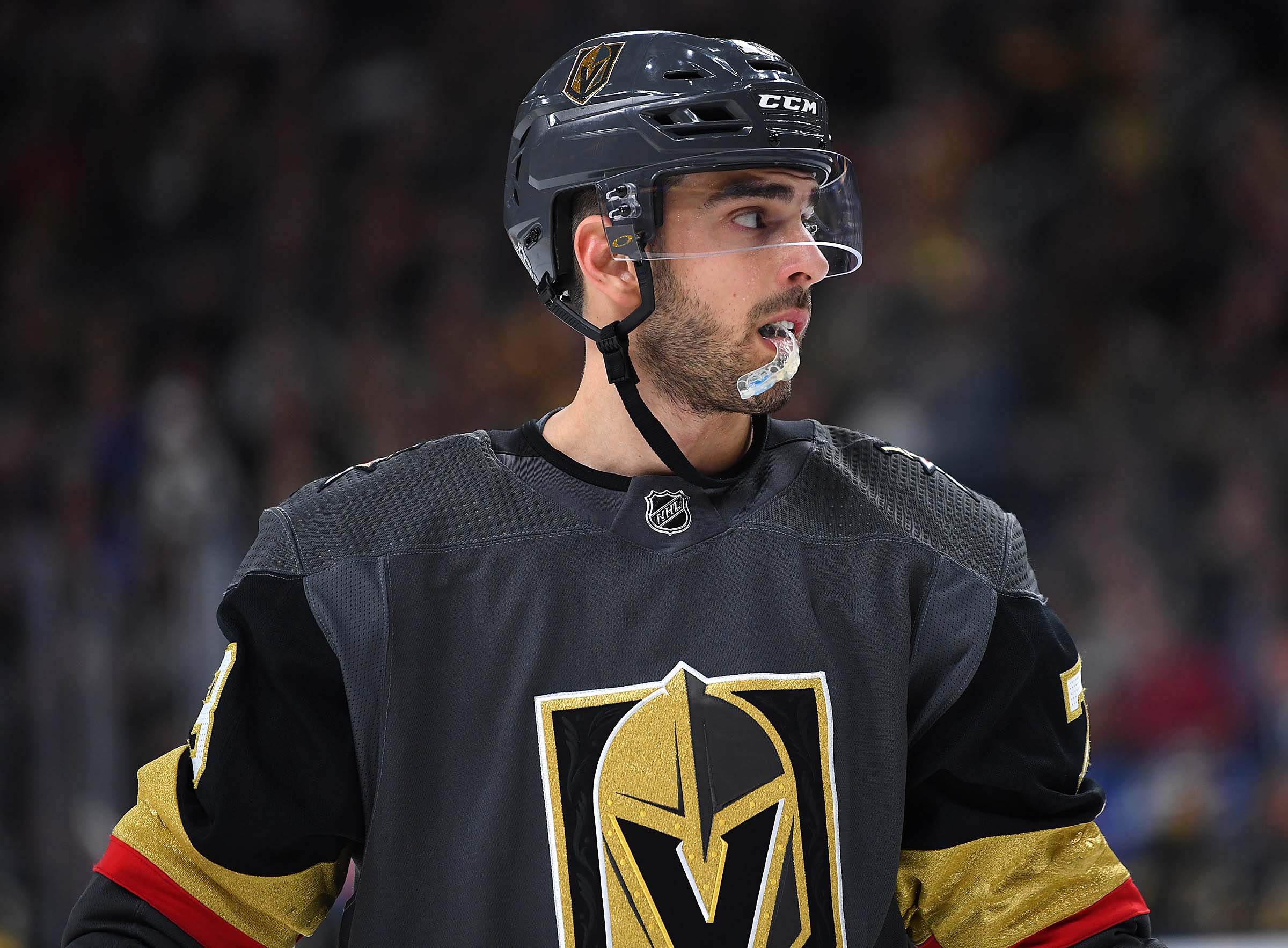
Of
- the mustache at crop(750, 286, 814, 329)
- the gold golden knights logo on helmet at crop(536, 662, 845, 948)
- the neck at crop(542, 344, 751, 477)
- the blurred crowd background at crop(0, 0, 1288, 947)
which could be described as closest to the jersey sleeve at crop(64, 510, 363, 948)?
the gold golden knights logo on helmet at crop(536, 662, 845, 948)

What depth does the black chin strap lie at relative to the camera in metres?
1.60

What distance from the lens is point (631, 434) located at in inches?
65.1

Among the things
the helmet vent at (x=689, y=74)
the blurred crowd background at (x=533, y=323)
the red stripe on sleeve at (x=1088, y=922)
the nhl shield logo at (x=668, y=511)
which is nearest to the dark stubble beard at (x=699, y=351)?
the nhl shield logo at (x=668, y=511)

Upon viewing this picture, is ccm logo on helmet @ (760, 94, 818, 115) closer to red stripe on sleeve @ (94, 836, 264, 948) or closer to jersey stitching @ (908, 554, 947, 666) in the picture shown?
jersey stitching @ (908, 554, 947, 666)

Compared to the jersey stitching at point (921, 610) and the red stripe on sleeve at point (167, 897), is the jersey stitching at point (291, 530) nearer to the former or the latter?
the red stripe on sleeve at point (167, 897)

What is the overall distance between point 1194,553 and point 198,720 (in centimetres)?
314

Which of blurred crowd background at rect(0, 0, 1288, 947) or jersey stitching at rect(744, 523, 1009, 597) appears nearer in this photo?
jersey stitching at rect(744, 523, 1009, 597)

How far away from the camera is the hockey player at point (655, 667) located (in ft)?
4.90

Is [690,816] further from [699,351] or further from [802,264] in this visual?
[802,264]

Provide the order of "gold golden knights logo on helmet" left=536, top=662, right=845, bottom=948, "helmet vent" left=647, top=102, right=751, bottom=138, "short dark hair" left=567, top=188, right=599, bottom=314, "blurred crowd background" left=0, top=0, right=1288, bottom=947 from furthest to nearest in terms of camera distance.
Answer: "blurred crowd background" left=0, top=0, right=1288, bottom=947 → "short dark hair" left=567, top=188, right=599, bottom=314 → "helmet vent" left=647, top=102, right=751, bottom=138 → "gold golden knights logo on helmet" left=536, top=662, right=845, bottom=948

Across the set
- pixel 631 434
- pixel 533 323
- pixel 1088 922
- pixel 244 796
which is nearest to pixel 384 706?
pixel 244 796

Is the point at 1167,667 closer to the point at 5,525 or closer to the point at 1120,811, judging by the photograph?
the point at 1120,811

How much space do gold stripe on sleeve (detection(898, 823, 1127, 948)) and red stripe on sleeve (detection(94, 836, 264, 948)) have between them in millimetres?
770

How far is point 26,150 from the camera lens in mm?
5262
